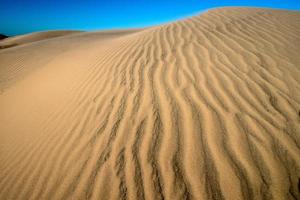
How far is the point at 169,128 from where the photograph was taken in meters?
2.35

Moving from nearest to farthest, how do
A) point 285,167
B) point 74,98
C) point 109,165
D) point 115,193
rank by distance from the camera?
point 285,167, point 115,193, point 109,165, point 74,98

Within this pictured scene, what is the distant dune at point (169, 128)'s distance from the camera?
1829mm

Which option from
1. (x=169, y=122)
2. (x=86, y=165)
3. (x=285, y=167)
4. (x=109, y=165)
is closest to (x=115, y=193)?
(x=109, y=165)

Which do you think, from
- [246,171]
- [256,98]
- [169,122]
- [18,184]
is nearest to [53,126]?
[18,184]

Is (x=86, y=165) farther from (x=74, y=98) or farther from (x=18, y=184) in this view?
(x=74, y=98)

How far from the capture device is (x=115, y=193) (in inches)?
74.2

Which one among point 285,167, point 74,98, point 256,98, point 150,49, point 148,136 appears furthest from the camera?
point 150,49

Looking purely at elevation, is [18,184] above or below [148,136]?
below

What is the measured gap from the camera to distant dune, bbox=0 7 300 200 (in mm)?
1829

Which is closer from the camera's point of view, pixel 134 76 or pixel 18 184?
pixel 18 184

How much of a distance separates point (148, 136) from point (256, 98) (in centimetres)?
143

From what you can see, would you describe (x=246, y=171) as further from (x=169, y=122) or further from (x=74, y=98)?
(x=74, y=98)

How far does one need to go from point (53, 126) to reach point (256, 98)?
9.36 ft

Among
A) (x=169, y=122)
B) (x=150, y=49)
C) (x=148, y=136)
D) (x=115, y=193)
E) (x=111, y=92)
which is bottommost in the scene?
(x=115, y=193)
